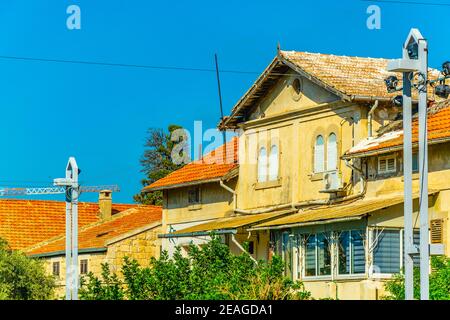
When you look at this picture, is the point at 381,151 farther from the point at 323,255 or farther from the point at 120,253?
the point at 120,253

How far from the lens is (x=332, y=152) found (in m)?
40.1

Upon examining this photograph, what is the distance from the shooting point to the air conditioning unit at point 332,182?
127 feet

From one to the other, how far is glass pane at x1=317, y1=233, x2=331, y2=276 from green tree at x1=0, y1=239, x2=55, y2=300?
14.8 m

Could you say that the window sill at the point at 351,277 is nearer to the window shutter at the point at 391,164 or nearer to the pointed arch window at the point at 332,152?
the window shutter at the point at 391,164

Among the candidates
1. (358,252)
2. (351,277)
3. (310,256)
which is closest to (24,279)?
(310,256)

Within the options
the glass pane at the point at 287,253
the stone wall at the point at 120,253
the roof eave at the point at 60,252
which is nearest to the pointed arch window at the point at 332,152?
the glass pane at the point at 287,253

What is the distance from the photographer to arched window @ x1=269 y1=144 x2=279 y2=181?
43.1m

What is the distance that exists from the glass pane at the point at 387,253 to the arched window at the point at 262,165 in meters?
9.43

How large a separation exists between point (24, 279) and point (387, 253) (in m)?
18.5

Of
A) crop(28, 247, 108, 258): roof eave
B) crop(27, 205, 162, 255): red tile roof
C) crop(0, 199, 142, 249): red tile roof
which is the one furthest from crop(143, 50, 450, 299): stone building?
crop(0, 199, 142, 249): red tile roof

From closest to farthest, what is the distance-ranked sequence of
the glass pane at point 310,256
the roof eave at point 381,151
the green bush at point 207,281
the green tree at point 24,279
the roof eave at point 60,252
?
1. the green bush at point 207,281
2. the roof eave at point 381,151
3. the glass pane at point 310,256
4. the green tree at point 24,279
5. the roof eave at point 60,252
